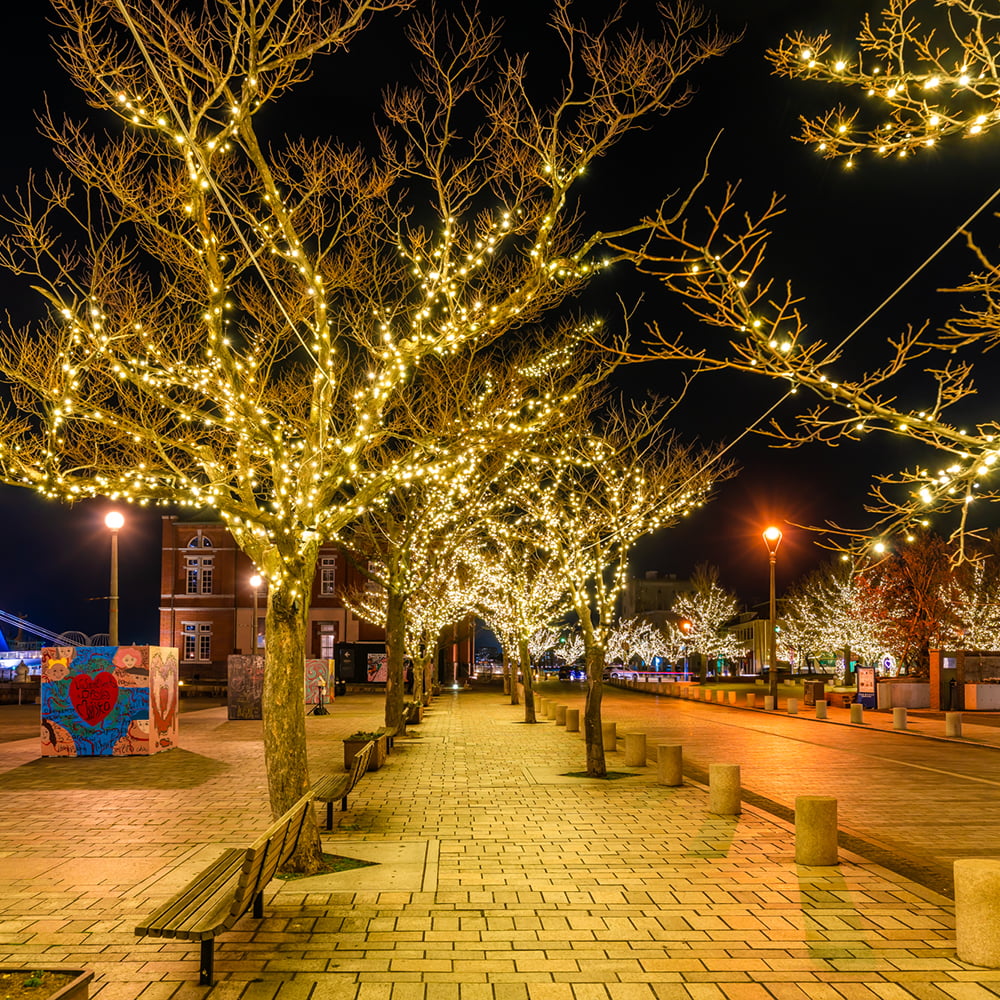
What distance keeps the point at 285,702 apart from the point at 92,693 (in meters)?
12.4

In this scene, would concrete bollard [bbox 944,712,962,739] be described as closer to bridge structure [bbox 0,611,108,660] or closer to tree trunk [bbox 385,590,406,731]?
tree trunk [bbox 385,590,406,731]

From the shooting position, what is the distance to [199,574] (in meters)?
66.9

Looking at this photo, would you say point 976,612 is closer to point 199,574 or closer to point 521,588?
point 521,588

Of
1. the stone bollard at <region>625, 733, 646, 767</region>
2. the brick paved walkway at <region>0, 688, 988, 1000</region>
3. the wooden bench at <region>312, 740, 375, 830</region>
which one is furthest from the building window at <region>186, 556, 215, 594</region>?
the wooden bench at <region>312, 740, 375, 830</region>

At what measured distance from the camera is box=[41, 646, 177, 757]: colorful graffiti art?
2009cm

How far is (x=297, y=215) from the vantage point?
12250 millimetres

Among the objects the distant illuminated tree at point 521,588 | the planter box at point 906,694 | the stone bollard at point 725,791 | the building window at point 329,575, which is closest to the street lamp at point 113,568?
the distant illuminated tree at point 521,588

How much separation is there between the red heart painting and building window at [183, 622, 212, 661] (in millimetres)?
48046

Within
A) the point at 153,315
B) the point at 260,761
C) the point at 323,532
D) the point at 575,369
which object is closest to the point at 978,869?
the point at 323,532

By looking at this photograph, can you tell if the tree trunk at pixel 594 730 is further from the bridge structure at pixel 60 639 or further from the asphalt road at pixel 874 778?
the bridge structure at pixel 60 639

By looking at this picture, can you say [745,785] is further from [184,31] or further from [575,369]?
[184,31]

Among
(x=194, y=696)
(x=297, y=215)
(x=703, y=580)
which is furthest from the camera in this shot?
(x=703, y=580)

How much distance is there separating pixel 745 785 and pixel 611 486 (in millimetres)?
5820

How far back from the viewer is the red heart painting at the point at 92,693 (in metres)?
20.1
